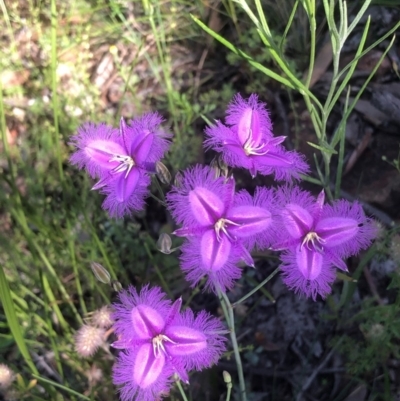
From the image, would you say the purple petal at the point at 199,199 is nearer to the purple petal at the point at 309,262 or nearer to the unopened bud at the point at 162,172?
the unopened bud at the point at 162,172

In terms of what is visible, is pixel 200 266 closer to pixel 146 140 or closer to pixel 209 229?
pixel 209 229

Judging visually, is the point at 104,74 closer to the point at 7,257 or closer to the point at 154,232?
the point at 154,232

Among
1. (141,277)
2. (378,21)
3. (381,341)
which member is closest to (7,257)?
(141,277)

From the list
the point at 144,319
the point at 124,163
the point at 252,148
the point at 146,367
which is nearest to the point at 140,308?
the point at 144,319

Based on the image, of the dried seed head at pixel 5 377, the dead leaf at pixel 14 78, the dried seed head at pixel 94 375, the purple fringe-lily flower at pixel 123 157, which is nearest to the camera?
the purple fringe-lily flower at pixel 123 157

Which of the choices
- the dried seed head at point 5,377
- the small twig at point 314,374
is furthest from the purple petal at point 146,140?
the small twig at point 314,374
